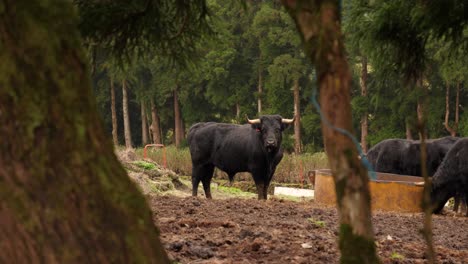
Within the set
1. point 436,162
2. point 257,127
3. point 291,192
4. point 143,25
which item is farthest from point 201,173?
point 143,25

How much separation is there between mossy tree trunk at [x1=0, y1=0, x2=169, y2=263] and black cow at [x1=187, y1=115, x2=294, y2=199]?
36.6 ft

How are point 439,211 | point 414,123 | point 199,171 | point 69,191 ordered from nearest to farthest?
point 414,123
point 69,191
point 439,211
point 199,171

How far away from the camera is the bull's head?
14133mm

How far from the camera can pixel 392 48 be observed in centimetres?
618

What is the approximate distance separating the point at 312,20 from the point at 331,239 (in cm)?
379

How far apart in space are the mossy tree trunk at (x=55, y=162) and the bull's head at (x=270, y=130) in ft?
36.5

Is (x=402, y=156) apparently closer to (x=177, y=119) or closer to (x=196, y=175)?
(x=196, y=175)

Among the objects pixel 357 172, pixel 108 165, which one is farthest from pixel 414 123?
pixel 108 165

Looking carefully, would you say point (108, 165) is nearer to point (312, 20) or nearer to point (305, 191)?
point (312, 20)

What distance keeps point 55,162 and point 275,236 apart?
12.3 ft

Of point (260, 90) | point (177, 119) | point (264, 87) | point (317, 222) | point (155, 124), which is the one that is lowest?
point (317, 222)

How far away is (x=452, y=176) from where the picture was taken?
1297 centimetres

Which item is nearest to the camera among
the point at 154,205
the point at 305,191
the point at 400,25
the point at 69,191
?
the point at 69,191

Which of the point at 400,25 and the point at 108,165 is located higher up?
the point at 400,25
